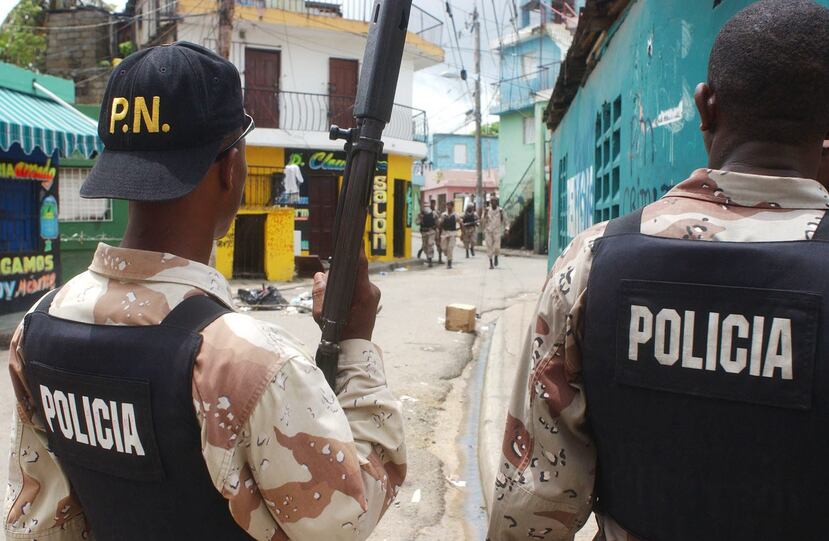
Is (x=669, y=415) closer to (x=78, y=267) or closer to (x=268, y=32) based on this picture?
(x=78, y=267)

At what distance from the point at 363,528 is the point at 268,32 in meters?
20.0

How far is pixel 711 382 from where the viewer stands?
125 centimetres

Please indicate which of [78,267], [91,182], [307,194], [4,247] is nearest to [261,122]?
[307,194]

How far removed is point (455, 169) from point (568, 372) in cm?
5008

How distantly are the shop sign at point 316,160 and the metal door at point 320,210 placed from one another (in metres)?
0.25

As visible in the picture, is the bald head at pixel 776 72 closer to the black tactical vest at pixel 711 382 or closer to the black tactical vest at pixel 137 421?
the black tactical vest at pixel 711 382

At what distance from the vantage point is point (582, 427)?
145 cm

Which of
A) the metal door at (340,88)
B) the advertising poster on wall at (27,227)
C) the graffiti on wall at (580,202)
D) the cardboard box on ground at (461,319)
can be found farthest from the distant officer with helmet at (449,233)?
the advertising poster on wall at (27,227)

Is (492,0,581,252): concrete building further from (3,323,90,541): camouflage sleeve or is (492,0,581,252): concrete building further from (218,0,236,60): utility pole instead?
(3,323,90,541): camouflage sleeve

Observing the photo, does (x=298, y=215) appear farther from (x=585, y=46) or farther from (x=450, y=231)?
(x=585, y=46)

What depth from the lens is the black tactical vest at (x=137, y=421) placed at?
3.68ft

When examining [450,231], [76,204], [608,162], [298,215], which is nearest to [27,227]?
[76,204]

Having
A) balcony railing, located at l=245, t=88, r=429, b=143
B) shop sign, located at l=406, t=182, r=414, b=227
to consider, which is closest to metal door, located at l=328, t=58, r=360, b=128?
balcony railing, located at l=245, t=88, r=429, b=143

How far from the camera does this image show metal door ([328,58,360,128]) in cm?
2031
